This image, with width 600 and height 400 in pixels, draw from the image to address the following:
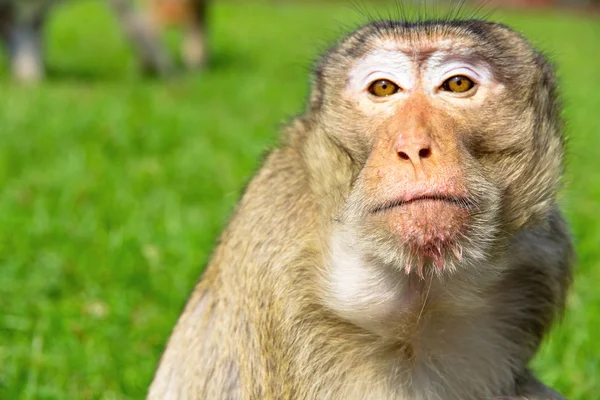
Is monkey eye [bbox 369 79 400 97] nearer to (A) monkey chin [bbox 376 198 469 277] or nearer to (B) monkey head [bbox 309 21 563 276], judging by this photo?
(B) monkey head [bbox 309 21 563 276]

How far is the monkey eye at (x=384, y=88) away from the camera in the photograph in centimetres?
244

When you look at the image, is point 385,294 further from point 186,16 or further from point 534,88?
point 186,16

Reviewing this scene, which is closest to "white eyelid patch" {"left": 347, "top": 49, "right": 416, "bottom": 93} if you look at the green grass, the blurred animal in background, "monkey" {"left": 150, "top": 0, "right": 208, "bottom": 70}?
the green grass

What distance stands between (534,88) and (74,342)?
7.64 ft

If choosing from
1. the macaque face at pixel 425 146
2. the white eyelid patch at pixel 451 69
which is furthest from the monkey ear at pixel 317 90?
the white eyelid patch at pixel 451 69

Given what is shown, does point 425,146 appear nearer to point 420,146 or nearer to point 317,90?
point 420,146

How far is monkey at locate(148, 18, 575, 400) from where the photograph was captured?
2344mm

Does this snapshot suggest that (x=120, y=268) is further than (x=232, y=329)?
Yes

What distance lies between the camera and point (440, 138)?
2266mm

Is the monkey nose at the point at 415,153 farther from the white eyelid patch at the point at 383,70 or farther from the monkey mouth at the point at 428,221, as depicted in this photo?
the white eyelid patch at the point at 383,70

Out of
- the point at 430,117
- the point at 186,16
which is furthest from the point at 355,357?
the point at 186,16

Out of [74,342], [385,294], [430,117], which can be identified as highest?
[430,117]

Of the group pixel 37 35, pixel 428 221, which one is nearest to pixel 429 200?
pixel 428 221

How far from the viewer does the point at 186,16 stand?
43.6ft
